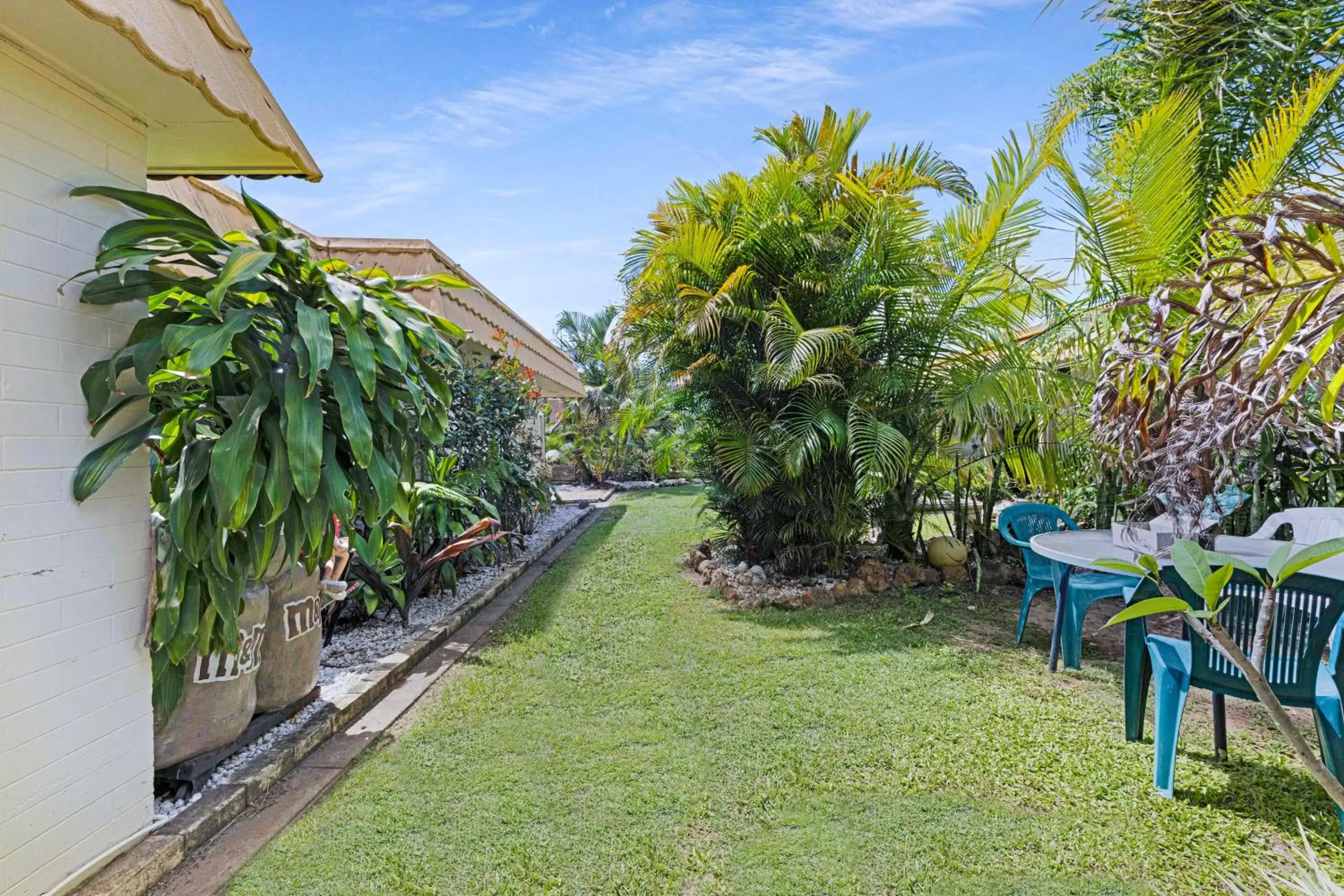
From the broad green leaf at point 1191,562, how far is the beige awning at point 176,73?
7.91 ft

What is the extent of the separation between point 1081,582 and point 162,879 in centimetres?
466

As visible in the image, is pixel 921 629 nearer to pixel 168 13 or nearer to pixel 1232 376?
pixel 1232 376

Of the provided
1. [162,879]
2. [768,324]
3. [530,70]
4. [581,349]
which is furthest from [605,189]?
[581,349]

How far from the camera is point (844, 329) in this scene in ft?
19.0

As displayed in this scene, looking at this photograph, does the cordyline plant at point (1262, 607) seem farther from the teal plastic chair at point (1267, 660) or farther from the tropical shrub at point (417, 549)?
the tropical shrub at point (417, 549)

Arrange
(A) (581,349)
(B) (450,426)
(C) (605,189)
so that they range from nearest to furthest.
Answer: (B) (450,426) < (C) (605,189) < (A) (581,349)

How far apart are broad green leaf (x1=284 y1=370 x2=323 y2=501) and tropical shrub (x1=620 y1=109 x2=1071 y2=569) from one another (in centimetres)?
391

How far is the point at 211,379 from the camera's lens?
8.17 ft

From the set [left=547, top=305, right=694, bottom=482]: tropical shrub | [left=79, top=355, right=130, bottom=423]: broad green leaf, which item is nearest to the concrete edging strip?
[left=79, top=355, right=130, bottom=423]: broad green leaf

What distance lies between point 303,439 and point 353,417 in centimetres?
18

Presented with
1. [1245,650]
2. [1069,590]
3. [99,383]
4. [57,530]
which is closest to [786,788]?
[1245,650]

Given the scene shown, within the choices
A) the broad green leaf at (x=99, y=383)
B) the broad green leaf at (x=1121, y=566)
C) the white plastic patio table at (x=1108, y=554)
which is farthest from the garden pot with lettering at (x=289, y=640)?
the white plastic patio table at (x=1108, y=554)

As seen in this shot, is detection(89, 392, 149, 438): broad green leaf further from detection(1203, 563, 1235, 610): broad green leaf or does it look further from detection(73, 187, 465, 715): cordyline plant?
detection(1203, 563, 1235, 610): broad green leaf

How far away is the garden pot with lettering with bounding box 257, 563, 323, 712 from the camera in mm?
3125
